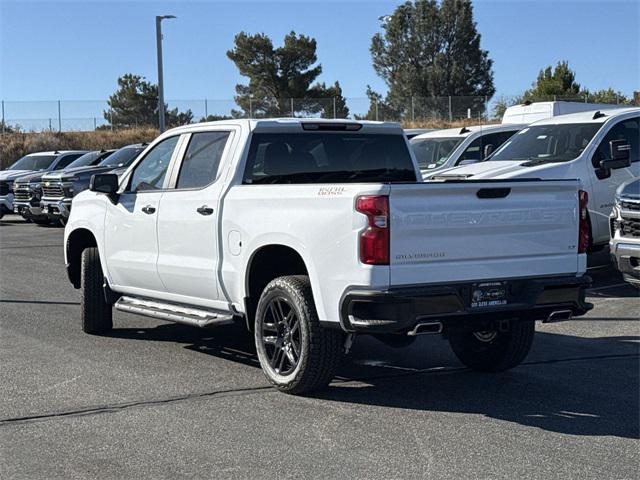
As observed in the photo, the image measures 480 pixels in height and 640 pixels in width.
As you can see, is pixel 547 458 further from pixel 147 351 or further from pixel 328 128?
pixel 147 351

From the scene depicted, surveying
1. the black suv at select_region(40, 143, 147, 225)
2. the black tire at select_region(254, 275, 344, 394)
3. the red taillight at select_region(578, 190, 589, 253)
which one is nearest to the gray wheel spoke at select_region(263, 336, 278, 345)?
the black tire at select_region(254, 275, 344, 394)

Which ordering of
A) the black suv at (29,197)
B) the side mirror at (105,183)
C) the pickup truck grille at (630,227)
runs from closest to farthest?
the side mirror at (105,183)
the pickup truck grille at (630,227)
the black suv at (29,197)

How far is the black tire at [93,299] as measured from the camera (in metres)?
9.11

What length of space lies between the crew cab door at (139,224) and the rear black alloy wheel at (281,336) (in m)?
1.64

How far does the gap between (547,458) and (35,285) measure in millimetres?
8881

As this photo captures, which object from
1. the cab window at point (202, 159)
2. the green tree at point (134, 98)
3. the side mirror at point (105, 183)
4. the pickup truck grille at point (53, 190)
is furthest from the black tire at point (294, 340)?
the green tree at point (134, 98)

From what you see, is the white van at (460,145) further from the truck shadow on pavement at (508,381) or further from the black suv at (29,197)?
the black suv at (29,197)

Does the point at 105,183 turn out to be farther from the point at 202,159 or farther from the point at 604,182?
the point at 604,182

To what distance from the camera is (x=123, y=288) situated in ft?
29.1

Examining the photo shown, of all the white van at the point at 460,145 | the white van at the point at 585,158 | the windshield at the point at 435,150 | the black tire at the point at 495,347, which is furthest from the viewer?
the windshield at the point at 435,150

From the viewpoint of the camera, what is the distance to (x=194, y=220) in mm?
7660

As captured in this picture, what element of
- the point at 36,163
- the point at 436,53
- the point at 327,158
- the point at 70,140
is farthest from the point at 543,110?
the point at 436,53

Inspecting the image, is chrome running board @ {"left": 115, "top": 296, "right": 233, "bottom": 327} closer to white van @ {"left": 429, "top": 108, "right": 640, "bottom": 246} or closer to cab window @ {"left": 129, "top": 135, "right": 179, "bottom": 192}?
cab window @ {"left": 129, "top": 135, "right": 179, "bottom": 192}

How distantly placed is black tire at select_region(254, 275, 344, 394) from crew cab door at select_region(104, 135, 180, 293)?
1644 millimetres
